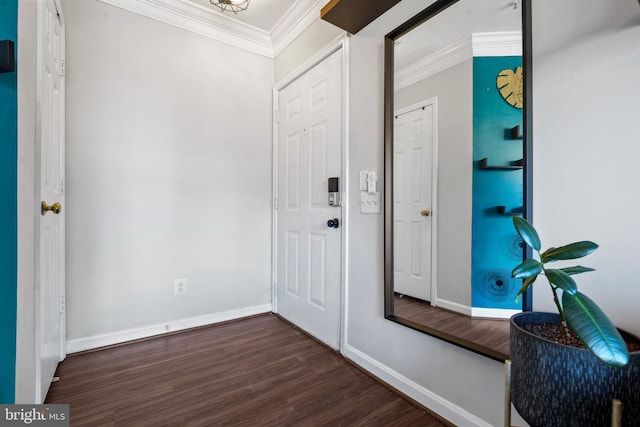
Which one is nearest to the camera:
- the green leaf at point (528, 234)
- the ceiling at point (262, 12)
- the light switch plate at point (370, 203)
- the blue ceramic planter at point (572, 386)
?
the blue ceramic planter at point (572, 386)

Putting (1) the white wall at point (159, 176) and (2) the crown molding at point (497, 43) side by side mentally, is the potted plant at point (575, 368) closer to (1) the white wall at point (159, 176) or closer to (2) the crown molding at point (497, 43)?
(2) the crown molding at point (497, 43)

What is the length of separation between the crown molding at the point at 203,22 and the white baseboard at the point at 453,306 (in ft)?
8.66

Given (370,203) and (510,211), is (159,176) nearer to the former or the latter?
(370,203)

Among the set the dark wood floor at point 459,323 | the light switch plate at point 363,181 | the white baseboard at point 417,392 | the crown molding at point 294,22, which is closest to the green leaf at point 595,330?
the dark wood floor at point 459,323

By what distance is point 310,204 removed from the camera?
2.42 m

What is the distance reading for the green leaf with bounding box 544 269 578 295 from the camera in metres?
0.66

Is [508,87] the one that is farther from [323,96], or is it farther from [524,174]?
[323,96]

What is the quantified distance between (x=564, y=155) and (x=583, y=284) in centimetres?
45

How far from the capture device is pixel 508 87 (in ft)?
3.92

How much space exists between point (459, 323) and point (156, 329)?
7.18 feet

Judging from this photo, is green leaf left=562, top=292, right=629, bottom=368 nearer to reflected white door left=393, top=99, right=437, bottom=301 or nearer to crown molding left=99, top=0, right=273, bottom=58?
reflected white door left=393, top=99, right=437, bottom=301

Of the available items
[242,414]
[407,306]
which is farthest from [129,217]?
[407,306]

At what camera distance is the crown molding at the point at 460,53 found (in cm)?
118

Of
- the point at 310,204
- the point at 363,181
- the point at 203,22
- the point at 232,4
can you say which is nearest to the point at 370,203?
the point at 363,181
